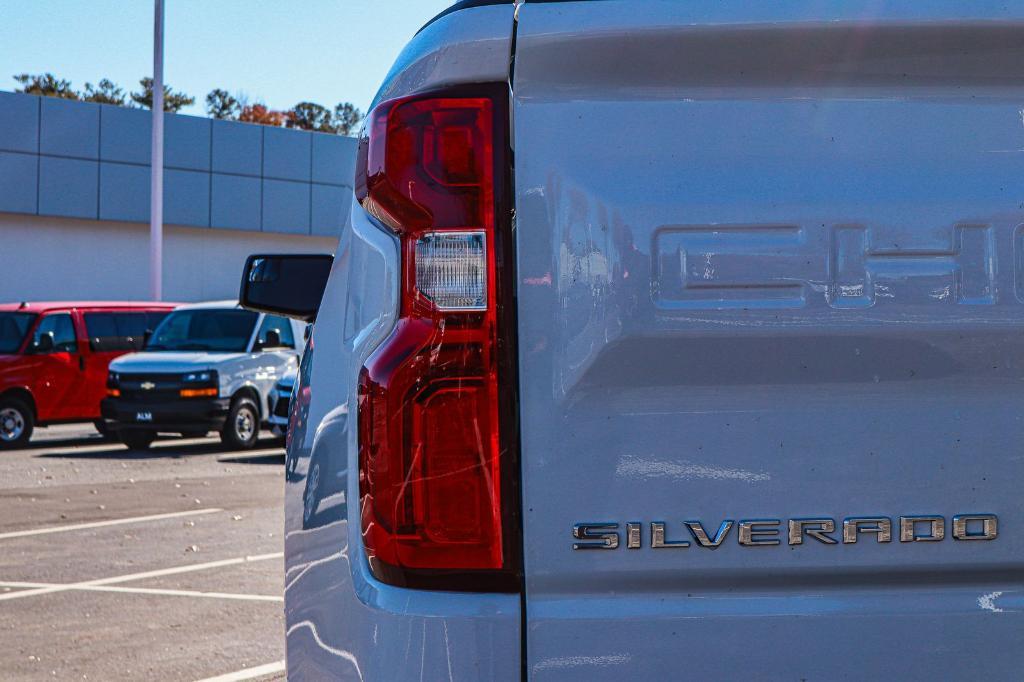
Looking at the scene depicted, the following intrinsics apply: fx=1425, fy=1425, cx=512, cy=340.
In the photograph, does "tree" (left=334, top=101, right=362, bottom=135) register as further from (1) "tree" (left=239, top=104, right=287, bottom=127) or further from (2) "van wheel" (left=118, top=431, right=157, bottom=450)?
(2) "van wheel" (left=118, top=431, right=157, bottom=450)

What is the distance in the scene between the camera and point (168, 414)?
18.6m

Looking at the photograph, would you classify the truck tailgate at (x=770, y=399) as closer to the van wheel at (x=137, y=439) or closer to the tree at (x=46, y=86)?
the van wheel at (x=137, y=439)

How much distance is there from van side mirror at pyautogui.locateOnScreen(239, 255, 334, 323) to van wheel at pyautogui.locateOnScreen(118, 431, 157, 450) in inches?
640

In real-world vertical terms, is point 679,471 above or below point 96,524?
above

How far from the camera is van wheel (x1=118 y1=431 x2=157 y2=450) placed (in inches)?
754

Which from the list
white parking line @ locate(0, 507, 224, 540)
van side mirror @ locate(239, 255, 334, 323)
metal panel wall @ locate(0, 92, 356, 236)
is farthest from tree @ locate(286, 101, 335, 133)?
van side mirror @ locate(239, 255, 334, 323)

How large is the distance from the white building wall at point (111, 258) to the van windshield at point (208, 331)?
13.4 metres

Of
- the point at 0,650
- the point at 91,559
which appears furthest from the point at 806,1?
the point at 91,559

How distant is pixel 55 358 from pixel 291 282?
17.5 m

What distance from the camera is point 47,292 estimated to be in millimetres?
35344

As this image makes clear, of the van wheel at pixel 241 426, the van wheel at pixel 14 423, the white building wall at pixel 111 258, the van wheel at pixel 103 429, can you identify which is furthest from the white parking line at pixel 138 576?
the white building wall at pixel 111 258

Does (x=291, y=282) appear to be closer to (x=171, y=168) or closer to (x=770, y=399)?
(x=770, y=399)

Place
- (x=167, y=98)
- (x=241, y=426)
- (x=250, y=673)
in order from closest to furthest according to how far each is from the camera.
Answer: (x=250, y=673), (x=241, y=426), (x=167, y=98)

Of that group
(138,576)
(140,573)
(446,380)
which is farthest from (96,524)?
(446,380)
